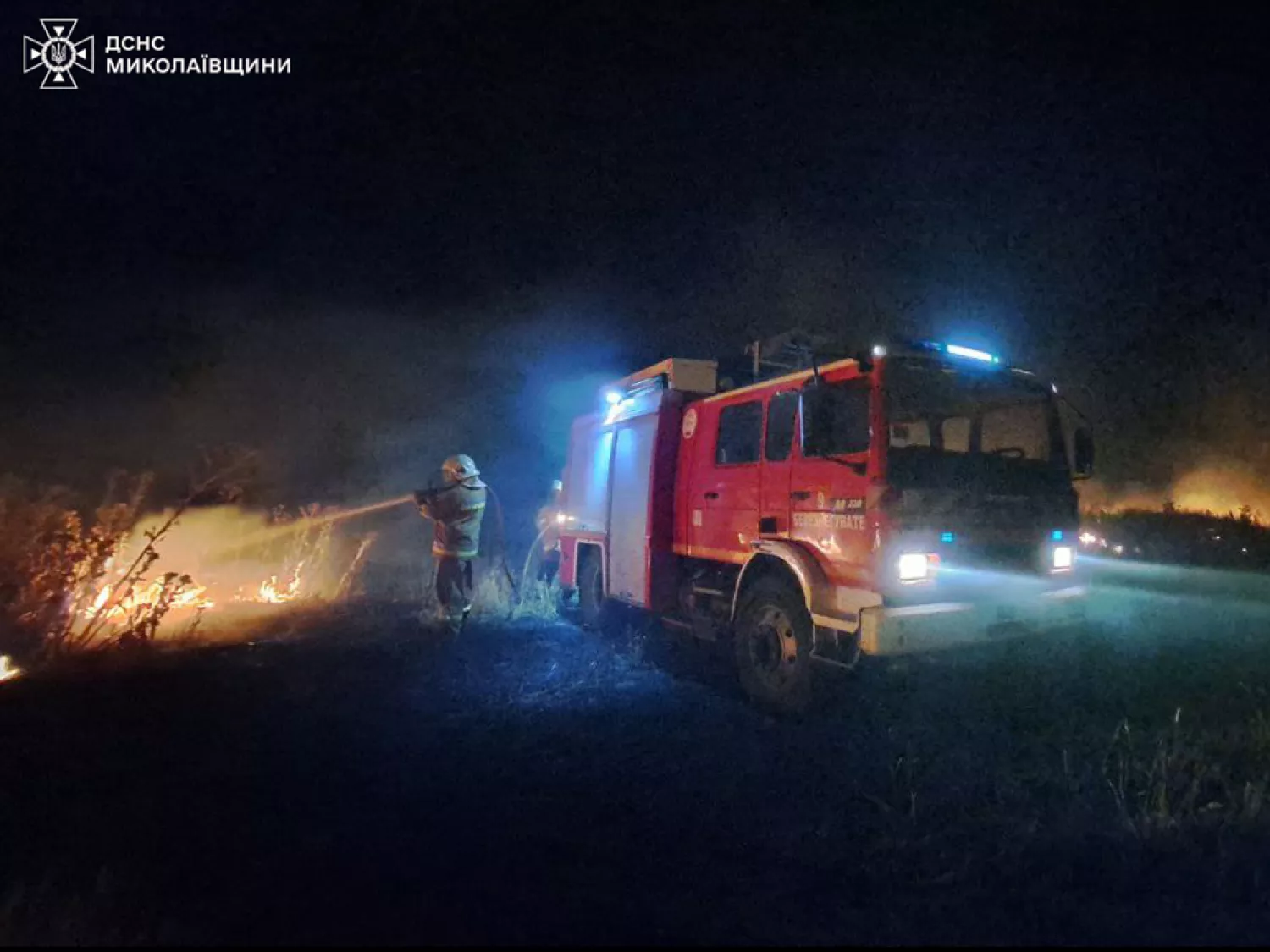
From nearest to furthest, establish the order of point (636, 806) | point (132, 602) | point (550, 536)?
point (636, 806) < point (132, 602) < point (550, 536)

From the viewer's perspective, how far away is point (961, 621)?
15.3 ft

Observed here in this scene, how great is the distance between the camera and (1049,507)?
17.8ft

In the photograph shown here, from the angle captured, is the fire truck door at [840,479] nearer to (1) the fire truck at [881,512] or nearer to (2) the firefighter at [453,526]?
(1) the fire truck at [881,512]

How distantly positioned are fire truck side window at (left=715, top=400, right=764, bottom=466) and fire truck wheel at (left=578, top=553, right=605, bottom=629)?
2.63m

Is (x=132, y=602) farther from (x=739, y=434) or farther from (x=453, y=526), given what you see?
(x=739, y=434)

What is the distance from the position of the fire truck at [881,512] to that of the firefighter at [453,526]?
2.73 meters

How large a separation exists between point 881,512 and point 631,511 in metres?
3.43

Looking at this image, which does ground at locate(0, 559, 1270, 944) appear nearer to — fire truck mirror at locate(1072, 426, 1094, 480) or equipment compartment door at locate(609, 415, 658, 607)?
fire truck mirror at locate(1072, 426, 1094, 480)

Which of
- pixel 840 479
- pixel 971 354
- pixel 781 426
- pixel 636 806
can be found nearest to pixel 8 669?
pixel 636 806

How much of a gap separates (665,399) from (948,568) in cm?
336

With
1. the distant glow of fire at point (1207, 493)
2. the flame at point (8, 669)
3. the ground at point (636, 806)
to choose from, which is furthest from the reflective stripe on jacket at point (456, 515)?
the distant glow of fire at point (1207, 493)

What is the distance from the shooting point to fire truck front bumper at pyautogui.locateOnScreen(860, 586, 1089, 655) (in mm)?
4465

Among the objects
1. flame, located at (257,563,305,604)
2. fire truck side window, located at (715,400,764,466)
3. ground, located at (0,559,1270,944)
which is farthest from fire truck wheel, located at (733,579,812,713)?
flame, located at (257,563,305,604)

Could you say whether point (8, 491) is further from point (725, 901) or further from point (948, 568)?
point (948, 568)
